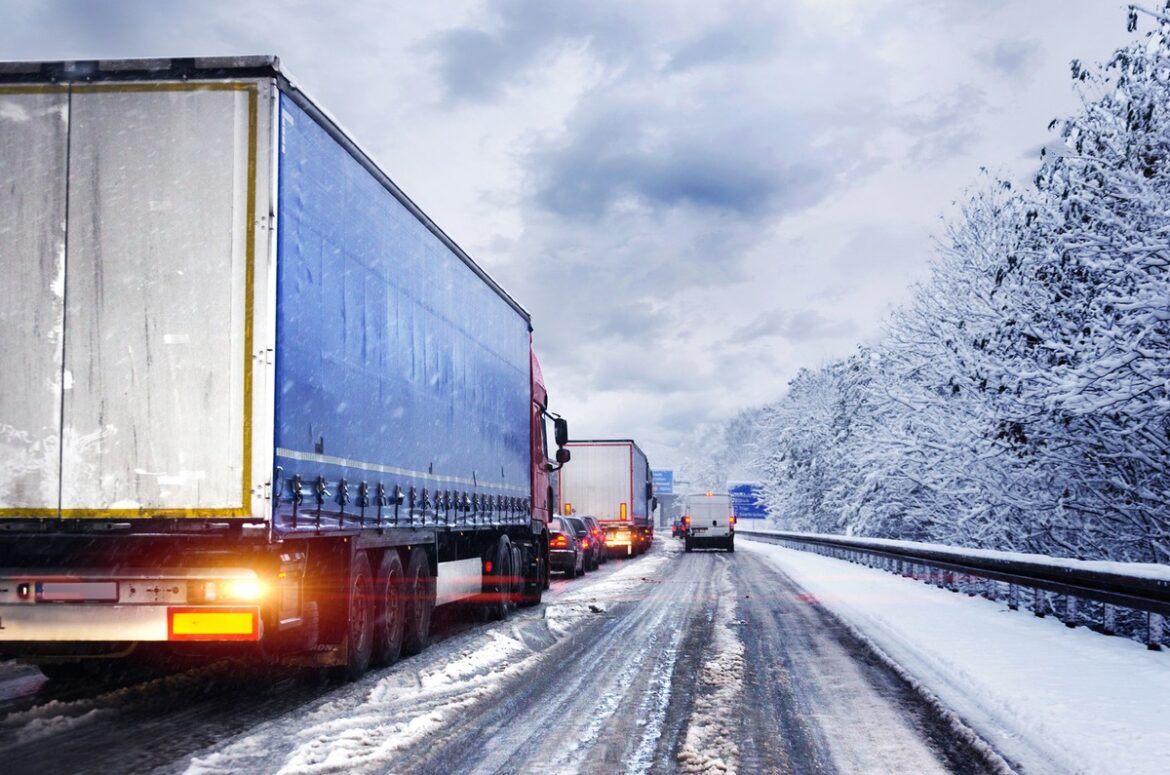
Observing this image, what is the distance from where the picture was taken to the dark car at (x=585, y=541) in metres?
27.9

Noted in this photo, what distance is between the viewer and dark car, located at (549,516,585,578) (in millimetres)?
25266

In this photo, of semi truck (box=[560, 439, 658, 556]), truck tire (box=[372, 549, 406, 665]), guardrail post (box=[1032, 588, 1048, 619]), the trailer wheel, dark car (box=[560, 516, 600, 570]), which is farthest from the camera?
semi truck (box=[560, 439, 658, 556])

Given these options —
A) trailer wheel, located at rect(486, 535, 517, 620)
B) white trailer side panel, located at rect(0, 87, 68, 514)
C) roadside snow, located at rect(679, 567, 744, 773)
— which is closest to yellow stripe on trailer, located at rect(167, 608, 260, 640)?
white trailer side panel, located at rect(0, 87, 68, 514)

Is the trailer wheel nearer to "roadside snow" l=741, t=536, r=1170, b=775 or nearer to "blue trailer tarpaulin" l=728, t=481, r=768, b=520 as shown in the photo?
"roadside snow" l=741, t=536, r=1170, b=775

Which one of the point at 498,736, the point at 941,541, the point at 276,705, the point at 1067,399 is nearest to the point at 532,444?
the point at 1067,399

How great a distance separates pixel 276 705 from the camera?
8359 mm

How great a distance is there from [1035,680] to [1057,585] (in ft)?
14.4

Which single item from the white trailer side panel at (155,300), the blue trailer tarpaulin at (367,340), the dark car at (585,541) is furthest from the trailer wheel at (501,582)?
the dark car at (585,541)

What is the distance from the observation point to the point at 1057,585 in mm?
12734

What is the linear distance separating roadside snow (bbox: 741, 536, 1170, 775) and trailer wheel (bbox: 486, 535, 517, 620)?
184 inches

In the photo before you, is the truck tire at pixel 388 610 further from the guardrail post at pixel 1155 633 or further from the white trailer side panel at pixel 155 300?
the guardrail post at pixel 1155 633

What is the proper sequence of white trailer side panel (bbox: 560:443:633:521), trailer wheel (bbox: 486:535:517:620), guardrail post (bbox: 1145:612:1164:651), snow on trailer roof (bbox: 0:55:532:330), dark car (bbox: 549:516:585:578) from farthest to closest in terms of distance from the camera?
white trailer side panel (bbox: 560:443:633:521) < dark car (bbox: 549:516:585:578) < trailer wheel (bbox: 486:535:517:620) < guardrail post (bbox: 1145:612:1164:651) < snow on trailer roof (bbox: 0:55:532:330)

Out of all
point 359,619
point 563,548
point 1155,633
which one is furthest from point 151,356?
point 563,548

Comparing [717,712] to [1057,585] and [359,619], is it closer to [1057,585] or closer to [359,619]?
[359,619]
